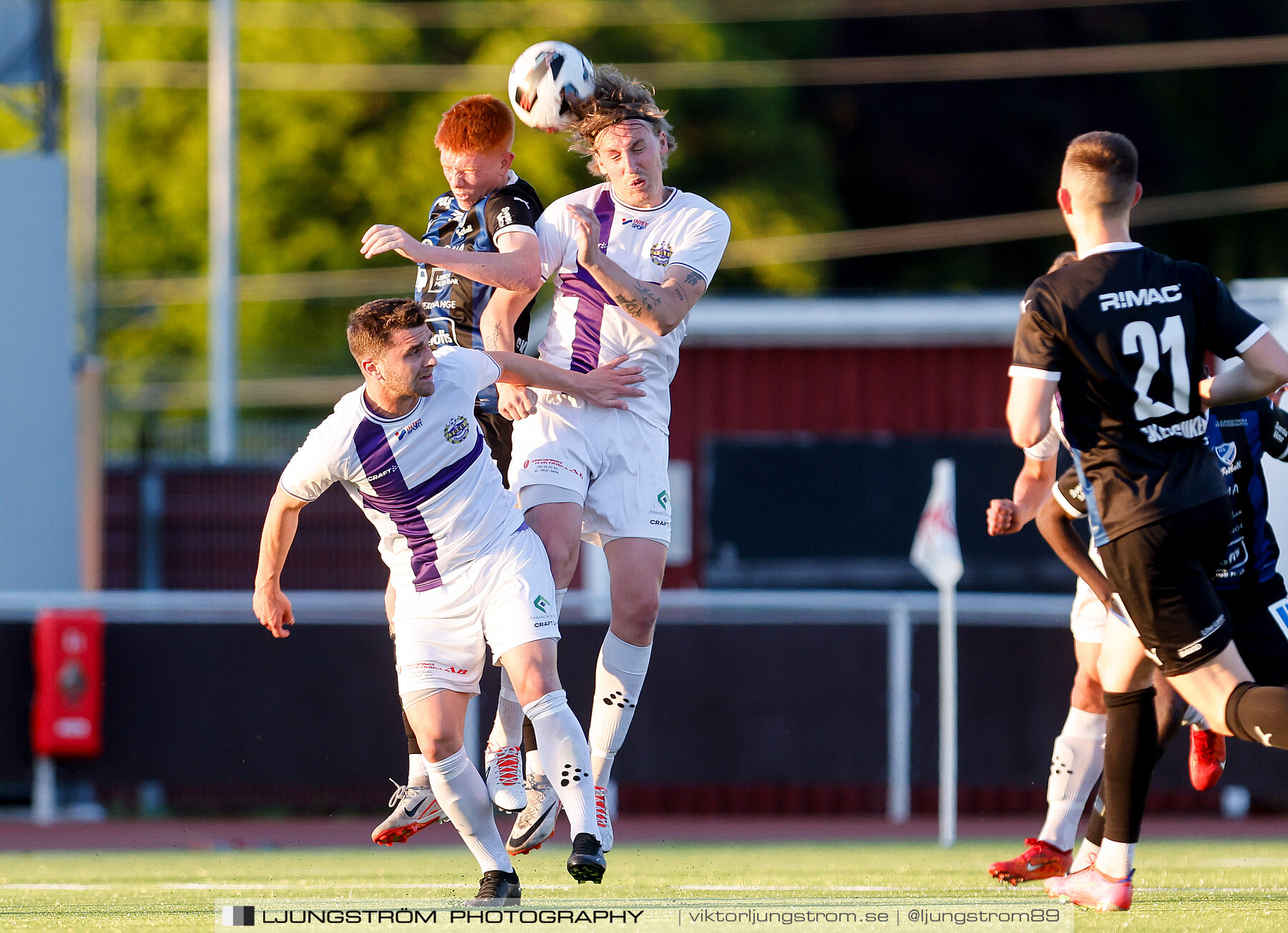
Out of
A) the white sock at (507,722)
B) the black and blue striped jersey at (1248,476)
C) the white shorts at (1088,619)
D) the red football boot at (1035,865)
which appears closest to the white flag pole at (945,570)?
the white shorts at (1088,619)

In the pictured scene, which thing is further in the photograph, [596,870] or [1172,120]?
[1172,120]

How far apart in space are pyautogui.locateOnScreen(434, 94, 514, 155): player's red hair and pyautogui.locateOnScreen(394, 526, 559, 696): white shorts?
1633 millimetres

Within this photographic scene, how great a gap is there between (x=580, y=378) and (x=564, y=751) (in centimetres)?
148

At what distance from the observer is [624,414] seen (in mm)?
7234

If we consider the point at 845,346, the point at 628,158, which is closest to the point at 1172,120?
the point at 845,346

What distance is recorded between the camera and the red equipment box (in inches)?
514

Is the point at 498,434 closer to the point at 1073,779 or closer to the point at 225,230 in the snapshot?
the point at 1073,779

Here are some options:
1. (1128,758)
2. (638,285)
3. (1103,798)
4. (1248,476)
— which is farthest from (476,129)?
(1103,798)

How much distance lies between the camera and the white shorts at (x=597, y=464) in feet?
23.4

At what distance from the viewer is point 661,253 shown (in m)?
7.27

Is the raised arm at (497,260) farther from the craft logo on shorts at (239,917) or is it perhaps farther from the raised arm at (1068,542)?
the craft logo on shorts at (239,917)

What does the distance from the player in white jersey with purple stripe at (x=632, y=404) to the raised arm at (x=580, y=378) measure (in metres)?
0.09

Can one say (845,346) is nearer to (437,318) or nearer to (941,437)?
(941,437)

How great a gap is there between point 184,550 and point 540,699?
1093 centimetres
